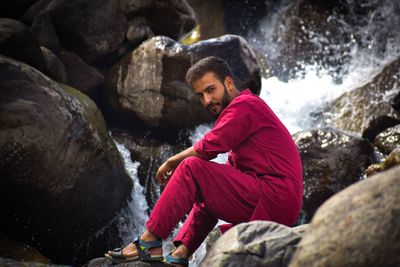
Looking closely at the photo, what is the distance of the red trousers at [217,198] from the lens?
10.9ft

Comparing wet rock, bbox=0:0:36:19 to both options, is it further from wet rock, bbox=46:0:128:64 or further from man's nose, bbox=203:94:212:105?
man's nose, bbox=203:94:212:105

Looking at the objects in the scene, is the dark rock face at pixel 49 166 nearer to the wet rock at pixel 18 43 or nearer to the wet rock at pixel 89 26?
the wet rock at pixel 18 43

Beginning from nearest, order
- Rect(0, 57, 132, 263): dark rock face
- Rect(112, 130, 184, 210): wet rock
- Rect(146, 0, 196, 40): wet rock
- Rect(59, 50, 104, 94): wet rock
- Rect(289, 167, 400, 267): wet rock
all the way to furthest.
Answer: Rect(289, 167, 400, 267): wet rock, Rect(0, 57, 132, 263): dark rock face, Rect(112, 130, 184, 210): wet rock, Rect(59, 50, 104, 94): wet rock, Rect(146, 0, 196, 40): wet rock

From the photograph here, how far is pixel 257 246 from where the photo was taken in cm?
259

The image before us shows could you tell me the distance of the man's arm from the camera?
3.56m

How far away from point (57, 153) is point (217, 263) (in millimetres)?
3100

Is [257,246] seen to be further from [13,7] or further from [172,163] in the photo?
[13,7]

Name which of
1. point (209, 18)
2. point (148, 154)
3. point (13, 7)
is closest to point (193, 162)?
point (148, 154)

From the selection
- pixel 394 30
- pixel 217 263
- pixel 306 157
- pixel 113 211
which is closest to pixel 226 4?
pixel 394 30

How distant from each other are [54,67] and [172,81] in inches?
75.1

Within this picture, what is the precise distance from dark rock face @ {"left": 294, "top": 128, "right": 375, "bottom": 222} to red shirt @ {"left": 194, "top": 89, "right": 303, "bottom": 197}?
3.03m

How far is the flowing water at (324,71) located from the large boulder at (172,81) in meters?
2.68

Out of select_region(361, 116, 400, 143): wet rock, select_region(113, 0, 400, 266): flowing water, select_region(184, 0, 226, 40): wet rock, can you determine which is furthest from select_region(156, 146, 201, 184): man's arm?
select_region(184, 0, 226, 40): wet rock

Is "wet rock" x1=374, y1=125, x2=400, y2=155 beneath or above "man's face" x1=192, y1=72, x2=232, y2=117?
beneath
